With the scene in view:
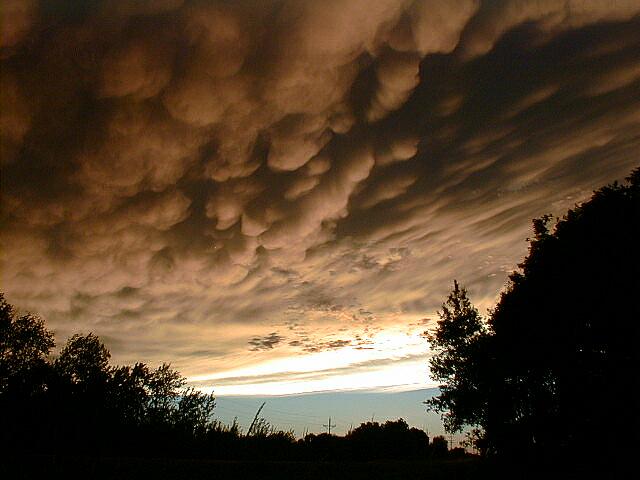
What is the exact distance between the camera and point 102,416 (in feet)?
84.0

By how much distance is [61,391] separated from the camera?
40.7 meters

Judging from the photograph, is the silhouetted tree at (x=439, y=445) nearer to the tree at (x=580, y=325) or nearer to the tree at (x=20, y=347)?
the tree at (x=580, y=325)

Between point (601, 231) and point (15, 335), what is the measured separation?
5408 centimetres

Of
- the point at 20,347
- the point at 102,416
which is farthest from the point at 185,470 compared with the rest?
the point at 20,347

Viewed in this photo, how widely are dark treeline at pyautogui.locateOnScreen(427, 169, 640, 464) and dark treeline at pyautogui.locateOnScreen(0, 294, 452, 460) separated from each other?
1059 cm

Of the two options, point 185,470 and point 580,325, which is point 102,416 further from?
point 580,325

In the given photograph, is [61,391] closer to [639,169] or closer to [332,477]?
[332,477]

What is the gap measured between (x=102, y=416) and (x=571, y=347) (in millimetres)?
32646

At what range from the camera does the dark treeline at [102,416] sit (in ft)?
48.2

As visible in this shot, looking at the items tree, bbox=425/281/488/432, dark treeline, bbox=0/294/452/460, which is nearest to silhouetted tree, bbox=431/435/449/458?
dark treeline, bbox=0/294/452/460

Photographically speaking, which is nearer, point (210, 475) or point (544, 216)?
point (210, 475)

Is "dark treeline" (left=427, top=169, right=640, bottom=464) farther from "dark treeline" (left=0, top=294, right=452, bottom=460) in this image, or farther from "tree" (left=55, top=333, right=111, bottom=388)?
"tree" (left=55, top=333, right=111, bottom=388)

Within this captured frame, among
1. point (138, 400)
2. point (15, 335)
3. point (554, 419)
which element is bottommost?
point (554, 419)

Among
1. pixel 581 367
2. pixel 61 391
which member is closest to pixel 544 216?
pixel 581 367
